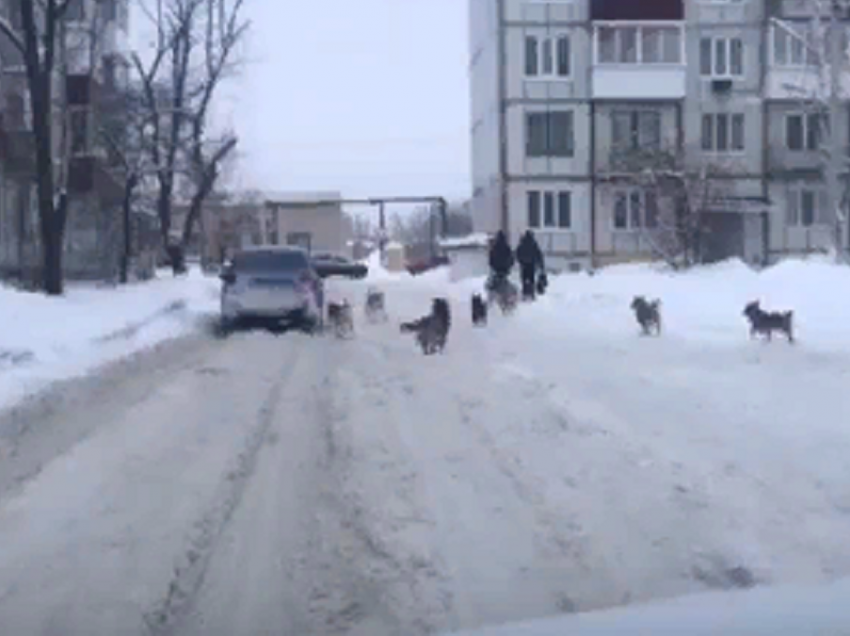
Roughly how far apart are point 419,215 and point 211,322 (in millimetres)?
145695

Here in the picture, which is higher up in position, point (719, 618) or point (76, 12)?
point (76, 12)

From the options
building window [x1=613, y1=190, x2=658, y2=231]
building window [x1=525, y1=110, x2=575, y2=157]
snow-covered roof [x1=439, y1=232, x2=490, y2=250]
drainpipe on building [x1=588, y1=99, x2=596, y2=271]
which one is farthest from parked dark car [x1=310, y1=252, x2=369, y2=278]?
building window [x1=613, y1=190, x2=658, y2=231]

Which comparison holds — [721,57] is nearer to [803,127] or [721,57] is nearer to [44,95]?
[803,127]

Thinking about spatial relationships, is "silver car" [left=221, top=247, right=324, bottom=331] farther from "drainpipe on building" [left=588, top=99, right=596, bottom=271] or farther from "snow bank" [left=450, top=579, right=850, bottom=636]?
"drainpipe on building" [left=588, top=99, right=596, bottom=271]

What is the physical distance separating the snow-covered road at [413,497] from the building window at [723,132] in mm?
38647

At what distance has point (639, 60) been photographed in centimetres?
5338

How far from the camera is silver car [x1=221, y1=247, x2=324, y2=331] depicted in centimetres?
2773

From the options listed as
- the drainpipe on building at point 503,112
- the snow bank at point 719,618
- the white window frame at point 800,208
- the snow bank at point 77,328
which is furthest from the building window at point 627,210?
the snow bank at point 719,618

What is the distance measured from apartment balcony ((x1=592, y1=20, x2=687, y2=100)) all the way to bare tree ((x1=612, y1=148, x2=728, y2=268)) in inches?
222

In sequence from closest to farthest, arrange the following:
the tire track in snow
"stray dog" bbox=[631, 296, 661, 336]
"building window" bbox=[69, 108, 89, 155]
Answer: the tire track in snow, "stray dog" bbox=[631, 296, 661, 336], "building window" bbox=[69, 108, 89, 155]

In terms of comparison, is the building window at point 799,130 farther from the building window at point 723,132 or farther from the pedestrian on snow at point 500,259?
the pedestrian on snow at point 500,259

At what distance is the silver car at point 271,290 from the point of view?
91.0 ft

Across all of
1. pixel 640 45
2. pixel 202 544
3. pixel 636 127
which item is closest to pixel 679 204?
pixel 636 127

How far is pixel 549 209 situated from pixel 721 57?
871 cm
